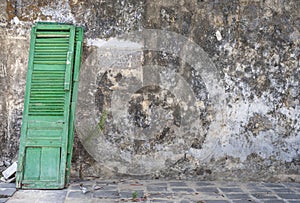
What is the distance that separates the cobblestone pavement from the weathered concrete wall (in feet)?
0.82

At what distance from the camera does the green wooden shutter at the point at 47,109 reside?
4410mm

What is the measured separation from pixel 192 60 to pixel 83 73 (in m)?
1.43

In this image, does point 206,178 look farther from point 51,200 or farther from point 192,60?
point 51,200

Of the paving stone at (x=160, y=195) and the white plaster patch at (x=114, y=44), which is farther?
the white plaster patch at (x=114, y=44)

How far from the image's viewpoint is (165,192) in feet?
14.3

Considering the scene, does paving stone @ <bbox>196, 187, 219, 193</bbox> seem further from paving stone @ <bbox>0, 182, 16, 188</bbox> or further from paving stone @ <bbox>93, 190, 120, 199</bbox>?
paving stone @ <bbox>0, 182, 16, 188</bbox>

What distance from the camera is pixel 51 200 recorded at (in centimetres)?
397

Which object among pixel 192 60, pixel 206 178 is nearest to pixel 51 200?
pixel 206 178

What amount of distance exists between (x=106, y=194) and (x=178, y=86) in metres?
1.68

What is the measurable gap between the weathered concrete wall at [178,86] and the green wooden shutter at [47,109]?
295mm

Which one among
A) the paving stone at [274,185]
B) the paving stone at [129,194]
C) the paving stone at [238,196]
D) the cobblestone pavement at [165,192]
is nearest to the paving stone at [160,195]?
the cobblestone pavement at [165,192]

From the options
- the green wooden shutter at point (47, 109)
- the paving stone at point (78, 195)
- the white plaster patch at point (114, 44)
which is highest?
the white plaster patch at point (114, 44)

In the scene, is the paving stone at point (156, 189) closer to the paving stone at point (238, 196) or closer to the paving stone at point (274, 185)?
the paving stone at point (238, 196)

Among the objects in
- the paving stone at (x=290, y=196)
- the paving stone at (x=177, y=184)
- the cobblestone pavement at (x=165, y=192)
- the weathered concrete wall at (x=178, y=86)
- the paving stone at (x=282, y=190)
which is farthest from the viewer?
the weathered concrete wall at (x=178, y=86)
